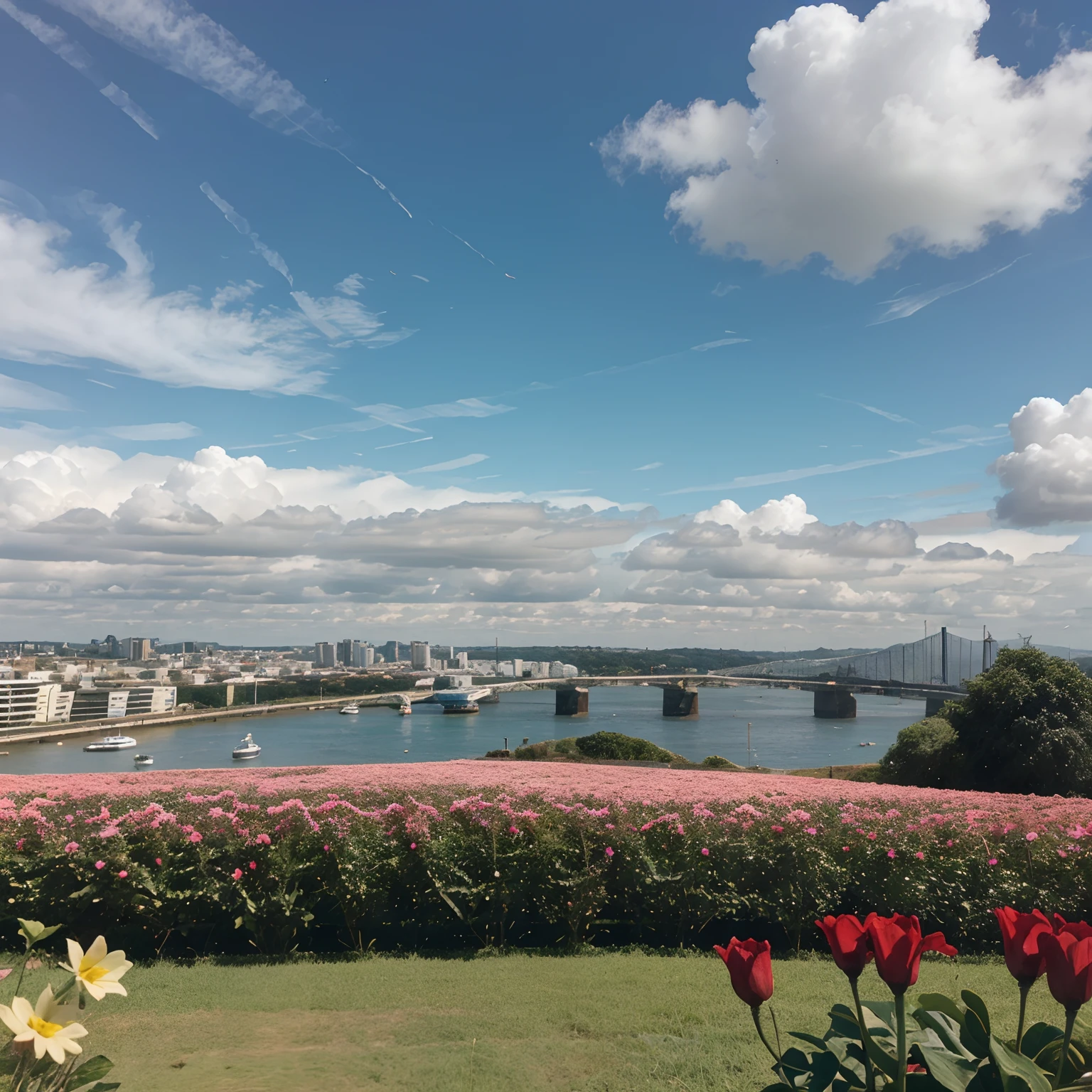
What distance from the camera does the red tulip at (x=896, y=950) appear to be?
1606 mm

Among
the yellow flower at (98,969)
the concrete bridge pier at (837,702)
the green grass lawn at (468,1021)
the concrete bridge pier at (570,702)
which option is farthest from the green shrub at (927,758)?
the concrete bridge pier at (837,702)

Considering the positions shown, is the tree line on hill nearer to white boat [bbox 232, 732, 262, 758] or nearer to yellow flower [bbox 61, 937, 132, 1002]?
yellow flower [bbox 61, 937, 132, 1002]

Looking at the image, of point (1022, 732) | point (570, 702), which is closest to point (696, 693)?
point (570, 702)

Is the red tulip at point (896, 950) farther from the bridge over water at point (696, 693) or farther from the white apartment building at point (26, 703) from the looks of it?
the bridge over water at point (696, 693)

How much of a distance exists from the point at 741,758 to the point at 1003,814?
48.7 metres

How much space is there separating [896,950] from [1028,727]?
20197mm

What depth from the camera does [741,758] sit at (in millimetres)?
53344

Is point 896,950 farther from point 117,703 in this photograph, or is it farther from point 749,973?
point 117,703

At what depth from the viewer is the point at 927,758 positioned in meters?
21.8

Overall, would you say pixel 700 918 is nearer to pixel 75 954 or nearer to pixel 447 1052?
pixel 447 1052

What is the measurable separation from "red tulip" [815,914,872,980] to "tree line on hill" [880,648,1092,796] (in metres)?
19.9

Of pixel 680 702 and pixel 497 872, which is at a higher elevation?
pixel 497 872

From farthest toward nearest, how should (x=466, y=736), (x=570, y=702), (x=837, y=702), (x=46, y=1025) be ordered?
(x=570, y=702) < (x=837, y=702) < (x=466, y=736) < (x=46, y=1025)

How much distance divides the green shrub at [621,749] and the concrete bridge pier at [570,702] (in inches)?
2155
